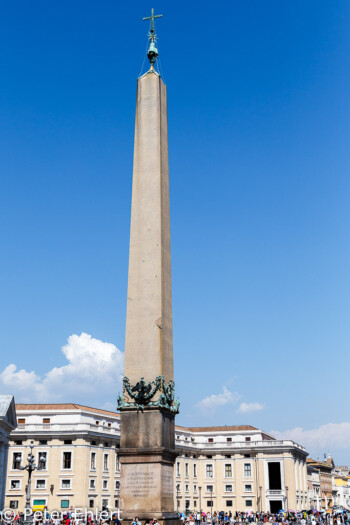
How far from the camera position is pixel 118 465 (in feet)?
238

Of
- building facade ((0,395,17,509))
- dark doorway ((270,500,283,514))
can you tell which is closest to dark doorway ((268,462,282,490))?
dark doorway ((270,500,283,514))

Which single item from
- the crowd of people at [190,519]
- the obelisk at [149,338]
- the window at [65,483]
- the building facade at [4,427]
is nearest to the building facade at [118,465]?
the window at [65,483]

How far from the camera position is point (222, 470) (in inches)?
3676

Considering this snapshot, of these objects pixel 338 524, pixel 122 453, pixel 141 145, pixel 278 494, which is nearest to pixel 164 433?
pixel 122 453

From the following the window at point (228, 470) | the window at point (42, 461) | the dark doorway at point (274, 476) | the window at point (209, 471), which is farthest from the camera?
the window at point (209, 471)

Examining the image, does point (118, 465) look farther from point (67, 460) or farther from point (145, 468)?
point (145, 468)

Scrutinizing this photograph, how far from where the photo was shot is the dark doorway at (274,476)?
92.4 m

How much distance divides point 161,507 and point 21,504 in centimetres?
4935

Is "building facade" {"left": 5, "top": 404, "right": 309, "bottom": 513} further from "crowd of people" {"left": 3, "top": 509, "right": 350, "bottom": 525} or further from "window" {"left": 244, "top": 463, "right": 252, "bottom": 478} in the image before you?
"crowd of people" {"left": 3, "top": 509, "right": 350, "bottom": 525}

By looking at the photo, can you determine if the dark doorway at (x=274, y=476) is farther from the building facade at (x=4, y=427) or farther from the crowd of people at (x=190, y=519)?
the building facade at (x=4, y=427)

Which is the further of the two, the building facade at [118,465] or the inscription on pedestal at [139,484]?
the building facade at [118,465]

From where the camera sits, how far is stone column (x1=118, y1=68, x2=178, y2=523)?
22.8 metres

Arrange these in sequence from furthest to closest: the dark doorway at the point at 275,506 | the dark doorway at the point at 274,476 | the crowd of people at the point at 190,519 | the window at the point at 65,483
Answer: the dark doorway at the point at 274,476 → the dark doorway at the point at 275,506 → the window at the point at 65,483 → the crowd of people at the point at 190,519

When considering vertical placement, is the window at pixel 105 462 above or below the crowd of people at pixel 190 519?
above
